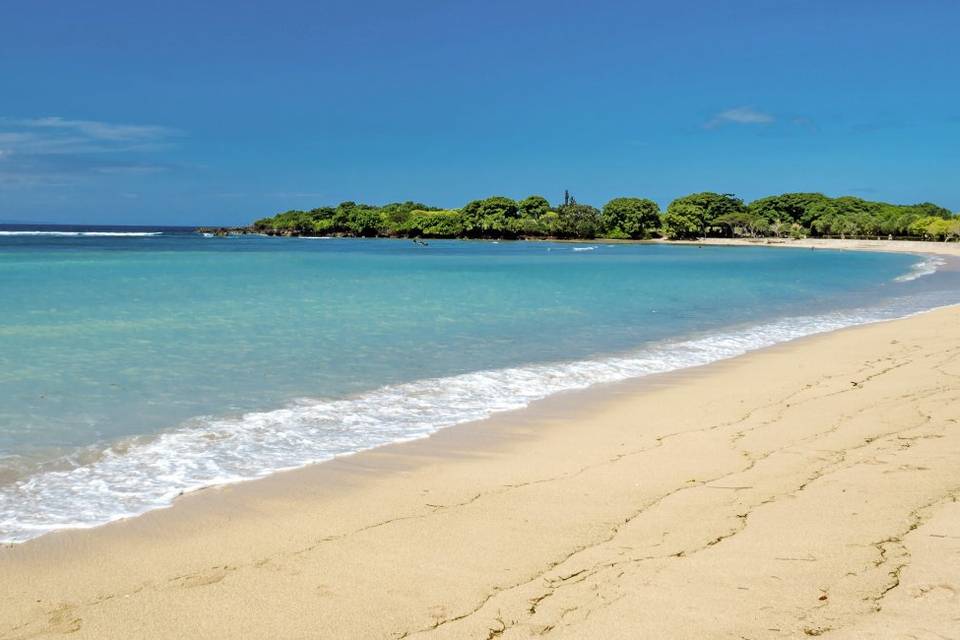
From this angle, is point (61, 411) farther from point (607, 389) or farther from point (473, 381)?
point (607, 389)

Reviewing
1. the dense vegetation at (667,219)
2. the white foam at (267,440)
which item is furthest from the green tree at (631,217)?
the white foam at (267,440)

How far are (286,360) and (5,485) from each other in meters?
6.05

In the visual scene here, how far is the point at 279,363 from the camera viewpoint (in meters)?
11.5

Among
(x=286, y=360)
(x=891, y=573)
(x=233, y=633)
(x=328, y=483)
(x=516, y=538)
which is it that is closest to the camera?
(x=233, y=633)

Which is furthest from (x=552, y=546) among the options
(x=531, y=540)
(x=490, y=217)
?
(x=490, y=217)

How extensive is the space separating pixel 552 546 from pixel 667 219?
125 meters

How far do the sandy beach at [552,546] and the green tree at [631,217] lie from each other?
122 metres

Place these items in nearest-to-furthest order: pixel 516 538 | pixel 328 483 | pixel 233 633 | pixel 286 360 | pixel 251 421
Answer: pixel 233 633
pixel 516 538
pixel 328 483
pixel 251 421
pixel 286 360

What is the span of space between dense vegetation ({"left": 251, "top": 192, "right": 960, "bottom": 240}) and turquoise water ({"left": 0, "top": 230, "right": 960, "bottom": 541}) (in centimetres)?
9902

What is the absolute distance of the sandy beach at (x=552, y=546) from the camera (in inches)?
138

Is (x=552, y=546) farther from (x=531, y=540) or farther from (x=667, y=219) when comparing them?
(x=667, y=219)

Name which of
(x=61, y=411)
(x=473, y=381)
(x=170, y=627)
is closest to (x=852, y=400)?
(x=473, y=381)

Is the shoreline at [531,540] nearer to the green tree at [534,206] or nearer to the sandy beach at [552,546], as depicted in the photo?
the sandy beach at [552,546]

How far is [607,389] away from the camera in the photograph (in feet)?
31.5
